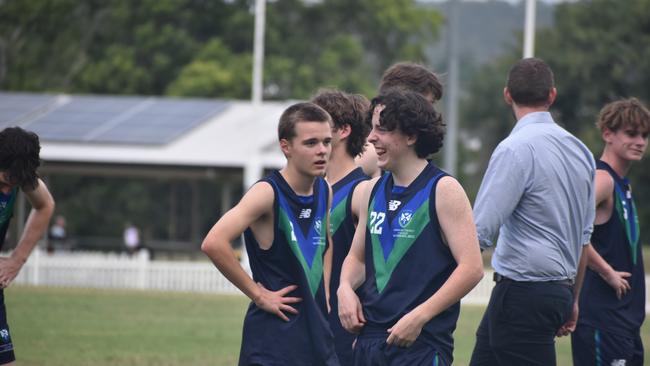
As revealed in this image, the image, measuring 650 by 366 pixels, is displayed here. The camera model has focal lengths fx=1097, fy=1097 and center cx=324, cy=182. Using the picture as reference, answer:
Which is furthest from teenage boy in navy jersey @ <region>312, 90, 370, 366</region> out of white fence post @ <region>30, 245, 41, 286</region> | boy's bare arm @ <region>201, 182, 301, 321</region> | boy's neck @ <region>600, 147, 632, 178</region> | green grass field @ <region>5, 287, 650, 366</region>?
white fence post @ <region>30, 245, 41, 286</region>

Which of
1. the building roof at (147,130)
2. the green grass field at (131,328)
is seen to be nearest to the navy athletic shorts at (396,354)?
the green grass field at (131,328)

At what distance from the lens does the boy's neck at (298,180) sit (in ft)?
20.5

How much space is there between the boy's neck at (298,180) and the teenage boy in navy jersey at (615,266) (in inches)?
96.5

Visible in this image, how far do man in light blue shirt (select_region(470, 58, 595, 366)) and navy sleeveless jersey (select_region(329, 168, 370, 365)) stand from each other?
0.88 meters

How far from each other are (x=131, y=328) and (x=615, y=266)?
1023 cm

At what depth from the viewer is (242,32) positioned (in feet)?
163

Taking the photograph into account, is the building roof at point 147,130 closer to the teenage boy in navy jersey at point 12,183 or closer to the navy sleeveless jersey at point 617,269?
the teenage boy in navy jersey at point 12,183

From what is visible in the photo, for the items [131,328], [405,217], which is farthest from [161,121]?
[405,217]

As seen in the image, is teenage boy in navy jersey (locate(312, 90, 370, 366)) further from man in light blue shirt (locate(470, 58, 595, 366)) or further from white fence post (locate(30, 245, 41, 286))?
white fence post (locate(30, 245, 41, 286))

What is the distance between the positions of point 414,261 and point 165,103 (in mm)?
30633

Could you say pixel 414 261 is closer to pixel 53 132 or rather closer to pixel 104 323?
pixel 104 323

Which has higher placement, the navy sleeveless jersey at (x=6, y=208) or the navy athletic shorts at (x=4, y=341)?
the navy sleeveless jersey at (x=6, y=208)

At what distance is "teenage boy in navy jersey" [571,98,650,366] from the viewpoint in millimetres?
7797

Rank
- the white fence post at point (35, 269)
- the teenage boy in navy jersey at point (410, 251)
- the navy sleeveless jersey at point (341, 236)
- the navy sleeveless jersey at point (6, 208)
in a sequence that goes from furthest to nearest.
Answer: the white fence post at point (35, 269) → the navy sleeveless jersey at point (6, 208) → the navy sleeveless jersey at point (341, 236) → the teenage boy in navy jersey at point (410, 251)
